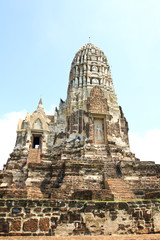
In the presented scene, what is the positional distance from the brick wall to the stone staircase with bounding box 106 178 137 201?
3.54 metres

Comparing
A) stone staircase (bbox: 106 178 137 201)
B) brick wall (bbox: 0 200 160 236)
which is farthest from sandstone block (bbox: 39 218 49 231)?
stone staircase (bbox: 106 178 137 201)

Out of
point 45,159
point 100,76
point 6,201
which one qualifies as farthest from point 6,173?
point 100,76

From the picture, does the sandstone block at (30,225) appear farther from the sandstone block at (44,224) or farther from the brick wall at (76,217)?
the sandstone block at (44,224)

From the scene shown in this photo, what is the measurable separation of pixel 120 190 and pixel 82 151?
540 centimetres

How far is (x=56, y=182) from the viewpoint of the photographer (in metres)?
12.6

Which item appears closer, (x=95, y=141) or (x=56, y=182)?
(x=56, y=182)

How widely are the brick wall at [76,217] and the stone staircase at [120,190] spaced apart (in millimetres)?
3544

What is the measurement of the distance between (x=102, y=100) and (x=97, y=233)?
1449cm

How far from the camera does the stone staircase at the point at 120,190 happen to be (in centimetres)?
1045

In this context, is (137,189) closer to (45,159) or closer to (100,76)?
(45,159)

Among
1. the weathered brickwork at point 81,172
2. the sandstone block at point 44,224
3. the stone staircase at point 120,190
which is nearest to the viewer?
the sandstone block at point 44,224

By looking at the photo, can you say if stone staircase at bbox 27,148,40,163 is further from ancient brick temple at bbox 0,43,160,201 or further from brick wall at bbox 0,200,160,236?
brick wall at bbox 0,200,160,236

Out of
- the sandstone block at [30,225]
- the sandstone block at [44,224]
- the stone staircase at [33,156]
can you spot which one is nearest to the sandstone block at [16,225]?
the sandstone block at [30,225]

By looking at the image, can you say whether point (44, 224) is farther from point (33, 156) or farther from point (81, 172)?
point (33, 156)
